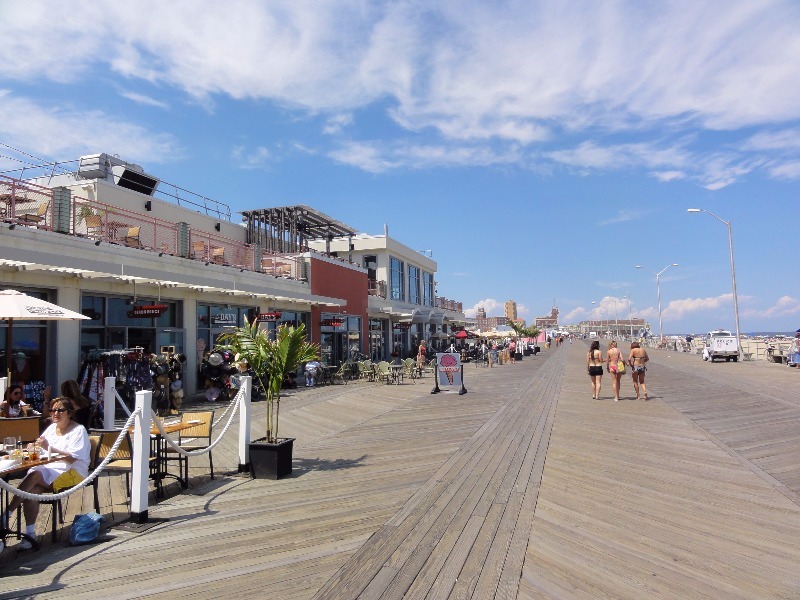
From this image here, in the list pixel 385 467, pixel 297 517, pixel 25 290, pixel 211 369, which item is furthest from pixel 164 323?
pixel 297 517

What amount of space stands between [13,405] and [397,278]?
27.1 metres

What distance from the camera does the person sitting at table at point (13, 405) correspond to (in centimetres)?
710

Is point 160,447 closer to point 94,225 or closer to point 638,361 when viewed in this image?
point 94,225

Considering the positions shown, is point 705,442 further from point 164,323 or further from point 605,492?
point 164,323

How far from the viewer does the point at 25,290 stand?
10.3 m

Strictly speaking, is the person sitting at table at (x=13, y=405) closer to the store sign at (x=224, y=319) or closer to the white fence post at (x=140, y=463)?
the white fence post at (x=140, y=463)

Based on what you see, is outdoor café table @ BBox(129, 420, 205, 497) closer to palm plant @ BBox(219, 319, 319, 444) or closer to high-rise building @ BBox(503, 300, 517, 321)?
palm plant @ BBox(219, 319, 319, 444)

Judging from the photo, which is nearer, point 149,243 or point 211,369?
point 149,243

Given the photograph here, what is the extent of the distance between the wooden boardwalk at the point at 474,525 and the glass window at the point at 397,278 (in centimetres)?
2335

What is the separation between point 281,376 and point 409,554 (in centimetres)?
343

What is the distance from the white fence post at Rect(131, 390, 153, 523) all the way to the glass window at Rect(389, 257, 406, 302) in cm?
2728

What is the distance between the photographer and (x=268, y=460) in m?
6.57

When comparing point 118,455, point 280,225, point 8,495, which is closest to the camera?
point 8,495

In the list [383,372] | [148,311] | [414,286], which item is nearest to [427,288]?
[414,286]
